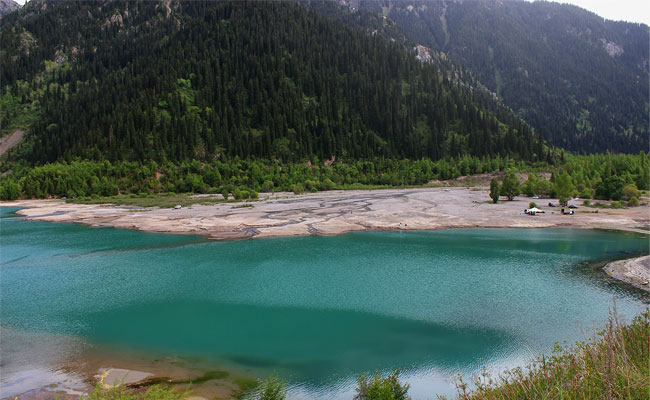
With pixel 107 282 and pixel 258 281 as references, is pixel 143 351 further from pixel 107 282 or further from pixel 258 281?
pixel 107 282

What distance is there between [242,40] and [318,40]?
3492cm

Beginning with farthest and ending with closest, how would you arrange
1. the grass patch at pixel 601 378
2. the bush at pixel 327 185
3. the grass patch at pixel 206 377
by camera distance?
1. the bush at pixel 327 185
2. the grass patch at pixel 206 377
3. the grass patch at pixel 601 378

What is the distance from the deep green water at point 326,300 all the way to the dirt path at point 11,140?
131292 mm

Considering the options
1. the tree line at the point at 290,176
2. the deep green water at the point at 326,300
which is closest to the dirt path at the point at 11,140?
the tree line at the point at 290,176

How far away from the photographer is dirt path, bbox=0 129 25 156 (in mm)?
152375

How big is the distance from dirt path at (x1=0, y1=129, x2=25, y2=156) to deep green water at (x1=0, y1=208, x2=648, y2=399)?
431 feet

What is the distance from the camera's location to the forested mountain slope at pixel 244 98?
446ft

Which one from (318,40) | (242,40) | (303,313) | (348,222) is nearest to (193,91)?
(242,40)

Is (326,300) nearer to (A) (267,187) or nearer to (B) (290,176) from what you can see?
(A) (267,187)

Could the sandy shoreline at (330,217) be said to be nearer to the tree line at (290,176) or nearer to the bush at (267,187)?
the tree line at (290,176)

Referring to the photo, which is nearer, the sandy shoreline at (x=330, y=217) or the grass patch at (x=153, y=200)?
the sandy shoreline at (x=330, y=217)

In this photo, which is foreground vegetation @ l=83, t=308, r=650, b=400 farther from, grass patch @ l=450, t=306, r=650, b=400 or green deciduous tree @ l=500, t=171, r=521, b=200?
green deciduous tree @ l=500, t=171, r=521, b=200

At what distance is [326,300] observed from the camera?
28766mm

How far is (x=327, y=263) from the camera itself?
131ft
